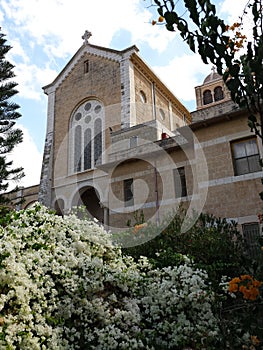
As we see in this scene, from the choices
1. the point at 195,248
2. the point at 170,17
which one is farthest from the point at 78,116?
the point at 170,17

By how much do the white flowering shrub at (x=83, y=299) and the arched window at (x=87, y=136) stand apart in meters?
17.0

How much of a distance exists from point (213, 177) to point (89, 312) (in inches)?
374

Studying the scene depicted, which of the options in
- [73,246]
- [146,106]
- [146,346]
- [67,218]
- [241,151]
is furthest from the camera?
[146,106]

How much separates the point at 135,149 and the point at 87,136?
798 centimetres

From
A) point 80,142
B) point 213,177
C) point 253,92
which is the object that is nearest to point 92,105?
point 80,142

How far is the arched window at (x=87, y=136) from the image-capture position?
891 inches

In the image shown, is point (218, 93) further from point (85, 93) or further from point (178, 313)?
point (178, 313)

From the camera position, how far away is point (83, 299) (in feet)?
14.0

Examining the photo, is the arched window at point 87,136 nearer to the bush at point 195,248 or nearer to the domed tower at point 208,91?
the bush at point 195,248

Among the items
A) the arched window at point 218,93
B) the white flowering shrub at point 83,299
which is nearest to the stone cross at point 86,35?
the arched window at point 218,93

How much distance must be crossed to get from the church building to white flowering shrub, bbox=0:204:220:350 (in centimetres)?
428

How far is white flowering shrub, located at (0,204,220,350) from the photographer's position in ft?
11.9

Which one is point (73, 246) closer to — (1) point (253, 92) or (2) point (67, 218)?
(2) point (67, 218)

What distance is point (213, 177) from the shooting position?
42.3ft
